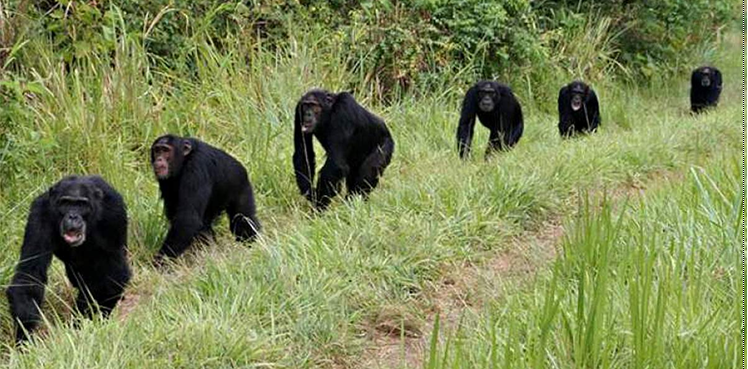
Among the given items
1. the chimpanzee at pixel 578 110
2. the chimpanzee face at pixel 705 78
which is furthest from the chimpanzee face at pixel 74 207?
the chimpanzee face at pixel 705 78

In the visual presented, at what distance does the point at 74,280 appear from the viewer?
16.6 feet

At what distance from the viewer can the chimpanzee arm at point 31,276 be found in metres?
4.57

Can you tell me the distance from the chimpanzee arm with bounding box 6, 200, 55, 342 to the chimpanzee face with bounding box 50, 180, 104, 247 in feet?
0.30

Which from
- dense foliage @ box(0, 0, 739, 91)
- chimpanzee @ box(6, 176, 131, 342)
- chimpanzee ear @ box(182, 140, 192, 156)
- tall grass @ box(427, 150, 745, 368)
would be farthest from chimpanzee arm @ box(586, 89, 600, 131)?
chimpanzee @ box(6, 176, 131, 342)

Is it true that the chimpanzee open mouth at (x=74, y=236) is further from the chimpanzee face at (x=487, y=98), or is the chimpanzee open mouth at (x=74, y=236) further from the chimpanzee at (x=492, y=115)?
the chimpanzee face at (x=487, y=98)

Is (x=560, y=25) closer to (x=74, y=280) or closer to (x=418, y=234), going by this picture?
(x=418, y=234)

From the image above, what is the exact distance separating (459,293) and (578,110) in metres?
6.02

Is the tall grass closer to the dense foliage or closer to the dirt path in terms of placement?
the dirt path

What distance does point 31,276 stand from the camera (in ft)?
15.1

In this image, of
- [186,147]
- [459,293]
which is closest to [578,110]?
[186,147]

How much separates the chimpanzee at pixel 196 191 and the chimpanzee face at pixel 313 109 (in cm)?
75

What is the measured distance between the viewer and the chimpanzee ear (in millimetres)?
5952

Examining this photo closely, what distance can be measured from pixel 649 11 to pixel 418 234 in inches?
424

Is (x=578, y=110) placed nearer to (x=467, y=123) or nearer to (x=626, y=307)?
(x=467, y=123)
